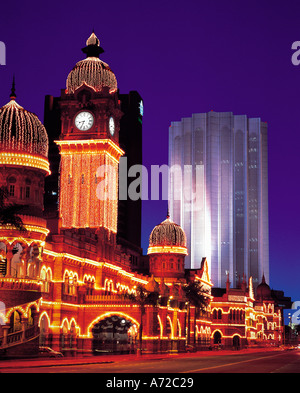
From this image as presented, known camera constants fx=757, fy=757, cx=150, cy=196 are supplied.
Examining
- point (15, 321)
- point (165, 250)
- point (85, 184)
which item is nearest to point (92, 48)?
point (85, 184)

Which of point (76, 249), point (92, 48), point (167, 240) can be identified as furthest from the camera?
point (167, 240)

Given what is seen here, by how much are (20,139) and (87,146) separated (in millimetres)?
26264

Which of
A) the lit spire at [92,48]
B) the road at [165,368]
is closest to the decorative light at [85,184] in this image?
the lit spire at [92,48]

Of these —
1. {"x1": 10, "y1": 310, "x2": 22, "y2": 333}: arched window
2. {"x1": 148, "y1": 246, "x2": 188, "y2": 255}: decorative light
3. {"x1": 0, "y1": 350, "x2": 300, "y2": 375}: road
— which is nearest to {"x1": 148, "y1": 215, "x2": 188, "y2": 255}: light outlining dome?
{"x1": 148, "y1": 246, "x2": 188, "y2": 255}: decorative light

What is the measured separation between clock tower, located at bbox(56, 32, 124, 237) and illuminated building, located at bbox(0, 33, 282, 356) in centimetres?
13

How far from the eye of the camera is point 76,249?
82.6 metres

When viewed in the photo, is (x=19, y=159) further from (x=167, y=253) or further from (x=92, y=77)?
(x=167, y=253)

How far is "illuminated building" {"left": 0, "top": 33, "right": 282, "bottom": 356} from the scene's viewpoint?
66.4 m

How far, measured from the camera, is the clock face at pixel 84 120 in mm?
94938

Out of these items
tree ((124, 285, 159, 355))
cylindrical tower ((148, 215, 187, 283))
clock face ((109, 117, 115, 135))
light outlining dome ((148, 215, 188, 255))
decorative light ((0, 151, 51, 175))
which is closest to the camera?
decorative light ((0, 151, 51, 175))

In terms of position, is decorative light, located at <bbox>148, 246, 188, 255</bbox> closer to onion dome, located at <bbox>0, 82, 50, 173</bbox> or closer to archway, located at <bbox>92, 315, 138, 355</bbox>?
archway, located at <bbox>92, 315, 138, 355</bbox>

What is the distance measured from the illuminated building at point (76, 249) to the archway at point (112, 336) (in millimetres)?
150

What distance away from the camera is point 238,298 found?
163125mm

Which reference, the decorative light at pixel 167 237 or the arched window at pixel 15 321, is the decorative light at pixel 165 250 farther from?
the arched window at pixel 15 321
